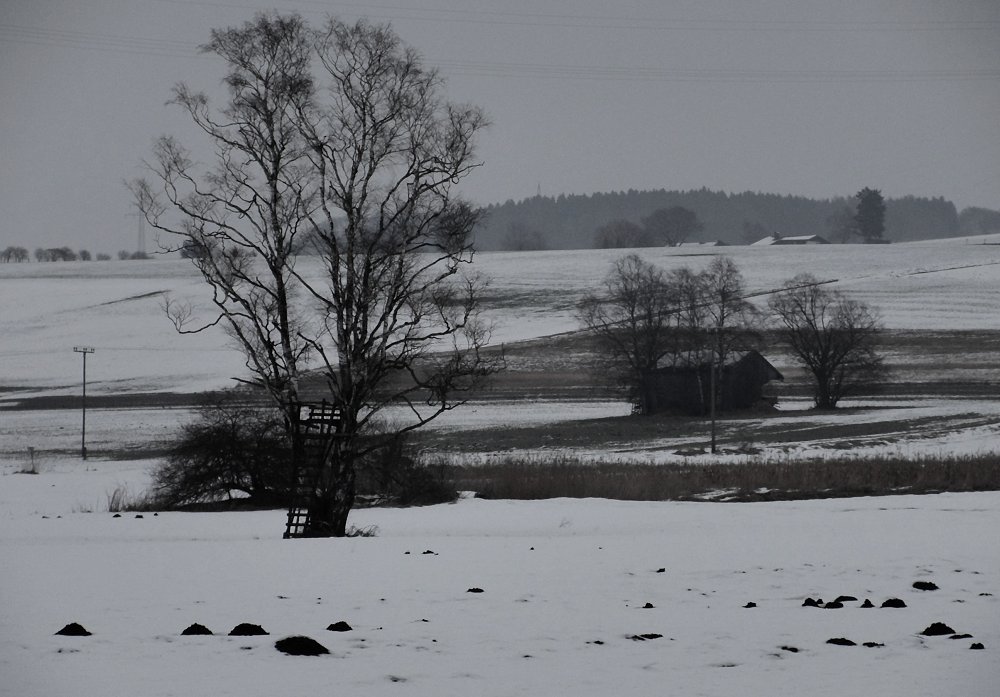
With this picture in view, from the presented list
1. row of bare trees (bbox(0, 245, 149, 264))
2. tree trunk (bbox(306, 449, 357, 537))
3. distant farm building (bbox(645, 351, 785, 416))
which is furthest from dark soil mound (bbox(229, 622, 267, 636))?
row of bare trees (bbox(0, 245, 149, 264))

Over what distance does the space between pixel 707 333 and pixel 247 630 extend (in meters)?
65.7

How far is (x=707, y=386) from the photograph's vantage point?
7188 cm

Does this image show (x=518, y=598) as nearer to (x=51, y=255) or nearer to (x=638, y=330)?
(x=638, y=330)

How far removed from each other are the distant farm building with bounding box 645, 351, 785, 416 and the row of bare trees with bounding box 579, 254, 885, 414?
0.51 m

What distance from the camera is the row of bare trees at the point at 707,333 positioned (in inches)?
2751

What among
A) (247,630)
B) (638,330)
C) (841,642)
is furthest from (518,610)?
(638,330)

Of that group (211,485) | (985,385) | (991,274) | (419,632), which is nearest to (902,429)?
(985,385)

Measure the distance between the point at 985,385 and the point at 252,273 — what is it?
2297 inches

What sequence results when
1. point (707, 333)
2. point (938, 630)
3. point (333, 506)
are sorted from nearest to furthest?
point (938, 630) < point (333, 506) < point (707, 333)

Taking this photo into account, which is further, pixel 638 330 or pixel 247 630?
pixel 638 330

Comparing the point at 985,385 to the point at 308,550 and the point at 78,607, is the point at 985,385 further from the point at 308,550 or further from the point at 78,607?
the point at 78,607

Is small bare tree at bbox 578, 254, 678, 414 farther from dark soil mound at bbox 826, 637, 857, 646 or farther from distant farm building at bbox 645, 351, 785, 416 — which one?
dark soil mound at bbox 826, 637, 857, 646

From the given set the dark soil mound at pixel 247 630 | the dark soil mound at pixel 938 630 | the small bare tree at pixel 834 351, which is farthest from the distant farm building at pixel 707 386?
the dark soil mound at pixel 247 630

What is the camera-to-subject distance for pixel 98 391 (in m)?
75.2
